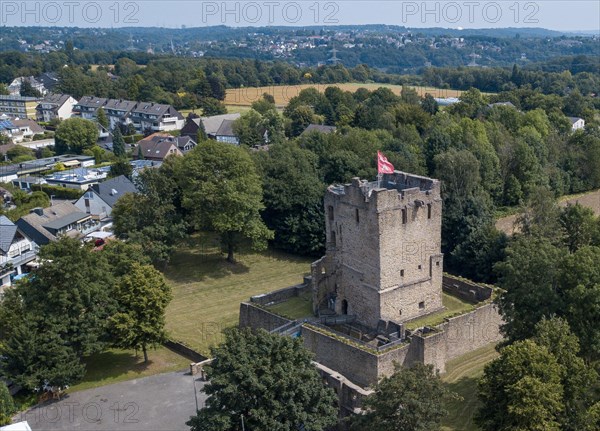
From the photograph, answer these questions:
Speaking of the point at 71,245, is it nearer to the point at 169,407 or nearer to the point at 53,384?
the point at 53,384

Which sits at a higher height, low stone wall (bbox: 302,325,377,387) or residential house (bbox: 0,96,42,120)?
residential house (bbox: 0,96,42,120)

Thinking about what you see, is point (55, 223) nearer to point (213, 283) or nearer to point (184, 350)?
point (213, 283)

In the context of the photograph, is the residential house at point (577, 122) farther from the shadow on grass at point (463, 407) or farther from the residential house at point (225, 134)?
the shadow on grass at point (463, 407)

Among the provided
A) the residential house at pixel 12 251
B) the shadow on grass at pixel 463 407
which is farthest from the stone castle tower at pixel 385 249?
the residential house at pixel 12 251

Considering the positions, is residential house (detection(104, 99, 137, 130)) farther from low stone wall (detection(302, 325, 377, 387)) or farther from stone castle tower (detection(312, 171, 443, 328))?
low stone wall (detection(302, 325, 377, 387))

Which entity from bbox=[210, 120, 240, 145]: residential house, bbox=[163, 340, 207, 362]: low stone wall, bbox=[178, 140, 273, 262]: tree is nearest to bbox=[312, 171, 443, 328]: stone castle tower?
bbox=[163, 340, 207, 362]: low stone wall

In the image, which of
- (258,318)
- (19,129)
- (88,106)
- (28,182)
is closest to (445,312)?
(258,318)

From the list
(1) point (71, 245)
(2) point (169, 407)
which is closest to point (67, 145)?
(1) point (71, 245)
